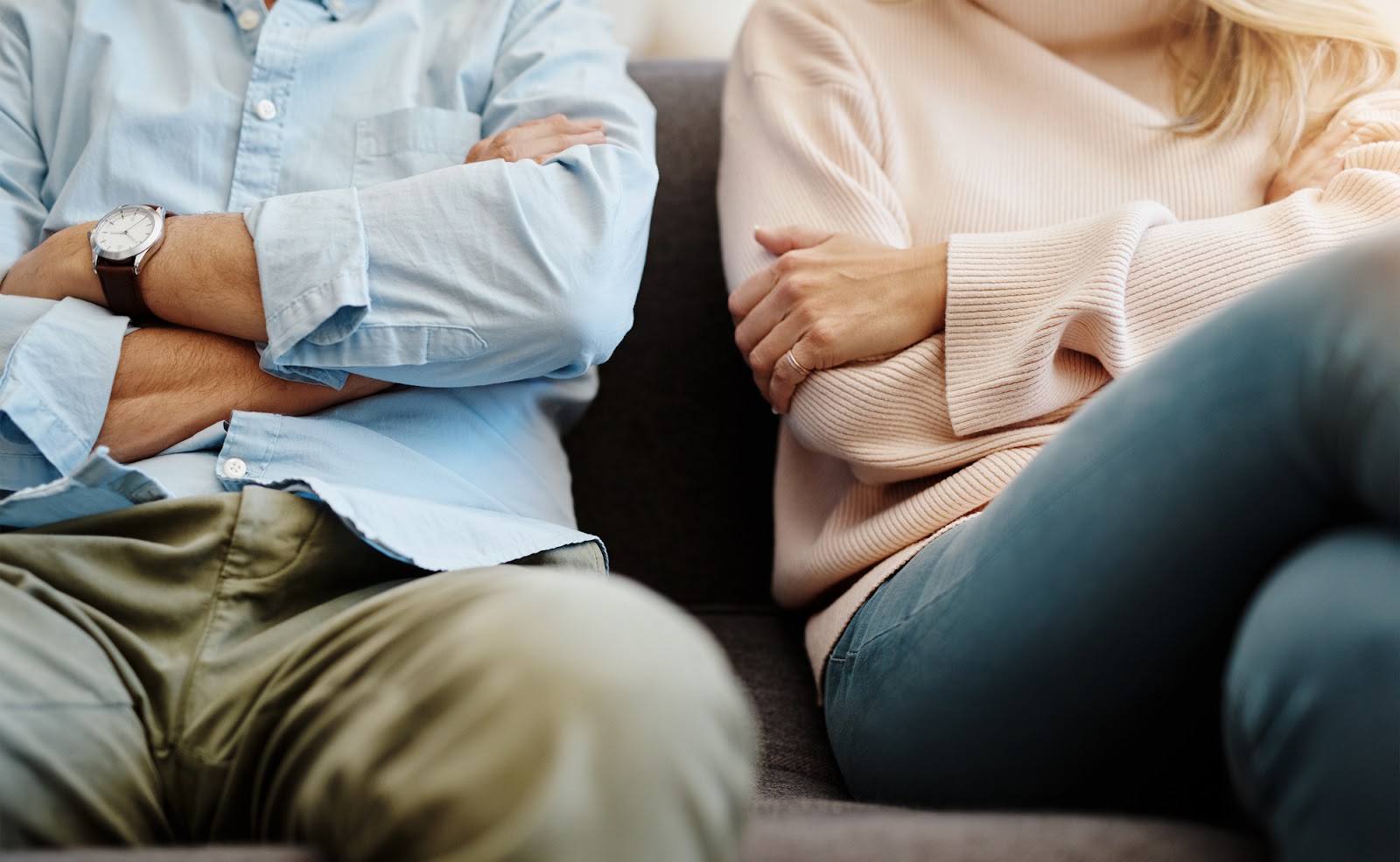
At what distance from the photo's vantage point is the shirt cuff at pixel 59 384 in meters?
0.75

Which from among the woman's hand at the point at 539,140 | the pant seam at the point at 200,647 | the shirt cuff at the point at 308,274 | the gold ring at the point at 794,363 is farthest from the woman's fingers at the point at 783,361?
the pant seam at the point at 200,647

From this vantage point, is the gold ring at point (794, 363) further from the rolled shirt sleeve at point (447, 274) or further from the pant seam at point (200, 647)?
the pant seam at point (200, 647)

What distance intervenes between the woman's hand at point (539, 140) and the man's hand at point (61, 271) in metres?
0.32

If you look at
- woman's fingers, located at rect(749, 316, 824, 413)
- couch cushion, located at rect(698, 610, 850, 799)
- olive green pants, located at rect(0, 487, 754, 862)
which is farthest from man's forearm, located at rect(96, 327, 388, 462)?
couch cushion, located at rect(698, 610, 850, 799)

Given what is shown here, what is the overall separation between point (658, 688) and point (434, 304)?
0.46 m

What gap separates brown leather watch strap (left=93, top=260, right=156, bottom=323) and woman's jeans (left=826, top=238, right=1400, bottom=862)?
67 centimetres

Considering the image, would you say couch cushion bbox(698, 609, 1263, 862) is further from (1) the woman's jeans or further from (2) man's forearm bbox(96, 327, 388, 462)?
(2) man's forearm bbox(96, 327, 388, 462)

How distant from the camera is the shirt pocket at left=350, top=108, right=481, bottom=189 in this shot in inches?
36.9

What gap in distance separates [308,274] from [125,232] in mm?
173

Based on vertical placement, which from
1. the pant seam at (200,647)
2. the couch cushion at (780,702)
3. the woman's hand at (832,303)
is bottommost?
the couch cushion at (780,702)

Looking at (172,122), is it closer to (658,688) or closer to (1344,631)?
(658,688)

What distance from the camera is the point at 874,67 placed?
3.46 feet

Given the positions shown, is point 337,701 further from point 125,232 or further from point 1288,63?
point 1288,63

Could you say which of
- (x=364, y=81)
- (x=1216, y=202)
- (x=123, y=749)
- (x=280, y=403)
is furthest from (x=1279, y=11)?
(x=123, y=749)
